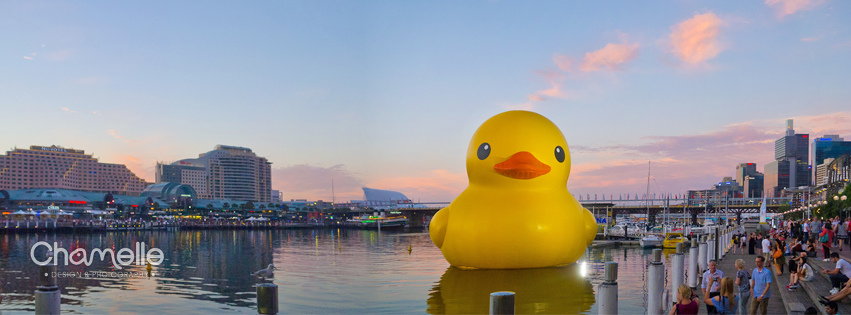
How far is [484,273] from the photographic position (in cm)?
2148

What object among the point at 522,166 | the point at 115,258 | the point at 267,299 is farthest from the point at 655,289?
the point at 115,258

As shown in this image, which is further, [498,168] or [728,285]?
[498,168]

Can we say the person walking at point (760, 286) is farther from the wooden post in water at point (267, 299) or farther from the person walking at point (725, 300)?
the wooden post in water at point (267, 299)

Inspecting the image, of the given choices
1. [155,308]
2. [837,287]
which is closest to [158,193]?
[155,308]

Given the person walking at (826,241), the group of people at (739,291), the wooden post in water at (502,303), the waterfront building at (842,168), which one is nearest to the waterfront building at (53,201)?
the waterfront building at (842,168)

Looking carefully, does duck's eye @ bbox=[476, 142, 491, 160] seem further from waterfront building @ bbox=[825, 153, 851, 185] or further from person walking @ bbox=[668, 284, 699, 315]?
waterfront building @ bbox=[825, 153, 851, 185]

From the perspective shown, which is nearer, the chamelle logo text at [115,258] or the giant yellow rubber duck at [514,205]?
the giant yellow rubber duck at [514,205]

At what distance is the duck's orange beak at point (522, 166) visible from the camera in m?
18.8

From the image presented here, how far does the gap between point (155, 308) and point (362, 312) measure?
5.93m

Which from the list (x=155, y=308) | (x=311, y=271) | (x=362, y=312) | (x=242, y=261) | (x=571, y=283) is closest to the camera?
(x=362, y=312)

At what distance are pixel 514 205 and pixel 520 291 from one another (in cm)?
243

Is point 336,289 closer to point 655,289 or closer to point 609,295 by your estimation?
point 655,289

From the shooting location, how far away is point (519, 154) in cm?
1895

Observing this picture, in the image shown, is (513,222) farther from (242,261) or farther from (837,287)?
(242,261)
